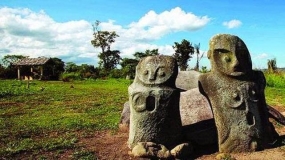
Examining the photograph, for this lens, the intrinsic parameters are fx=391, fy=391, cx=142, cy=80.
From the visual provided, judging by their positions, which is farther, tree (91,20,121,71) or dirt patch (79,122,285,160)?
tree (91,20,121,71)

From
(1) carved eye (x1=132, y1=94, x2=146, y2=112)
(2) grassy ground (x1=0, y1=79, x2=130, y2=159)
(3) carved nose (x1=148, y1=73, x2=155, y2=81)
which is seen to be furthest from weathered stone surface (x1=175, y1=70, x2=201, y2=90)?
(1) carved eye (x1=132, y1=94, x2=146, y2=112)

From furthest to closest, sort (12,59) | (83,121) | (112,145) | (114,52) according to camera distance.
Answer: (12,59) < (114,52) < (83,121) < (112,145)

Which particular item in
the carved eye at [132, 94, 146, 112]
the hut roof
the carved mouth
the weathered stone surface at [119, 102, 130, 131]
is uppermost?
the hut roof

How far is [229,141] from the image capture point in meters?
8.53

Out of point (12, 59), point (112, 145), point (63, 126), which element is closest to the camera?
point (112, 145)

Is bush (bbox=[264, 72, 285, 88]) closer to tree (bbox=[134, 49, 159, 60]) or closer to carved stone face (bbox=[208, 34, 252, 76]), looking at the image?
tree (bbox=[134, 49, 159, 60])

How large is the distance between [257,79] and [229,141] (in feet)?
5.07

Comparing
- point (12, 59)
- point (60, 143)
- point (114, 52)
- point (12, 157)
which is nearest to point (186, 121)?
point (60, 143)

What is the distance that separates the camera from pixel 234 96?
8.47m

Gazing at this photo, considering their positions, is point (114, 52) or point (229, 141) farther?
point (114, 52)

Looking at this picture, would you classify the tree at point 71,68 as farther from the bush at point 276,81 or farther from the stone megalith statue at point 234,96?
the stone megalith statue at point 234,96

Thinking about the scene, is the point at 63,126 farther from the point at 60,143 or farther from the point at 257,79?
the point at 257,79

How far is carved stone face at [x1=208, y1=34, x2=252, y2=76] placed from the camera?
8508 millimetres

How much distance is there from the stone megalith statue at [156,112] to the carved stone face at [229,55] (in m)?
0.93
